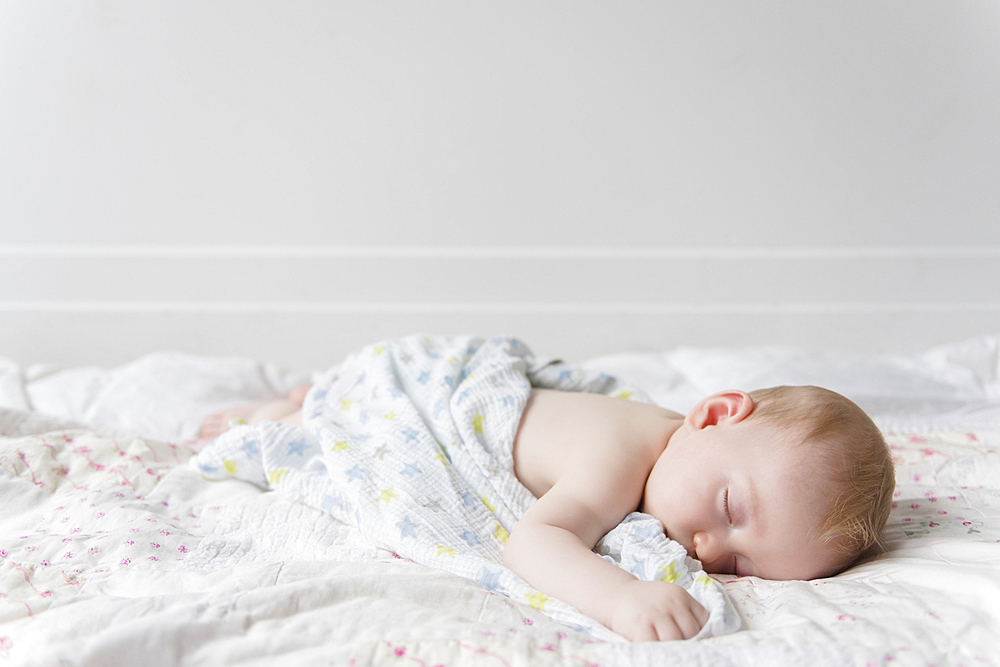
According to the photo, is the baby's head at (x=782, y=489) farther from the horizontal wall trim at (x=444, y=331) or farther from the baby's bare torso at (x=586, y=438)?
the horizontal wall trim at (x=444, y=331)

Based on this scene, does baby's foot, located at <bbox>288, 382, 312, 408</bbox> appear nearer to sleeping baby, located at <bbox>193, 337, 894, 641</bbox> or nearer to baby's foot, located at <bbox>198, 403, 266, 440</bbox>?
baby's foot, located at <bbox>198, 403, 266, 440</bbox>

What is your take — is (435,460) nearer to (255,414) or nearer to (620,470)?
(620,470)

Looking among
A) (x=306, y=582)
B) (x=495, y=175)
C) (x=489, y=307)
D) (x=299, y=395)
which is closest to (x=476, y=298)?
(x=489, y=307)

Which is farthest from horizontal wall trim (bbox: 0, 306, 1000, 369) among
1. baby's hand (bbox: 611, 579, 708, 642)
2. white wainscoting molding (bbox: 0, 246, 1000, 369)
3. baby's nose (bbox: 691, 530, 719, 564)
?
baby's hand (bbox: 611, 579, 708, 642)

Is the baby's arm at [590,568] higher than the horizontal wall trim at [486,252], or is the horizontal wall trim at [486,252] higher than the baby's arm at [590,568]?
the horizontal wall trim at [486,252]

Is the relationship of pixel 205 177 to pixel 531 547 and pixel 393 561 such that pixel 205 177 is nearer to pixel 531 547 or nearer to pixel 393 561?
pixel 393 561

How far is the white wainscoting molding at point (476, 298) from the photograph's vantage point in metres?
1.78

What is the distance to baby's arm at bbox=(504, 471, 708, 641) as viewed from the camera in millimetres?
663

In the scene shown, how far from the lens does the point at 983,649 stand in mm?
605

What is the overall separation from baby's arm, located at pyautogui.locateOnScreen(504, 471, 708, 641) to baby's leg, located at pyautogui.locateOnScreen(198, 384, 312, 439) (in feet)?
1.80

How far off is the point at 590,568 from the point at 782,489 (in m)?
0.23

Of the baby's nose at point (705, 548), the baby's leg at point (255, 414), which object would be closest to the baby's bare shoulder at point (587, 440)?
the baby's nose at point (705, 548)

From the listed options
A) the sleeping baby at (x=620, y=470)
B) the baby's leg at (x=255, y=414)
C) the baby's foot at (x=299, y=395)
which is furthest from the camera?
the baby's foot at (x=299, y=395)

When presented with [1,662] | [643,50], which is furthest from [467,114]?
[1,662]
